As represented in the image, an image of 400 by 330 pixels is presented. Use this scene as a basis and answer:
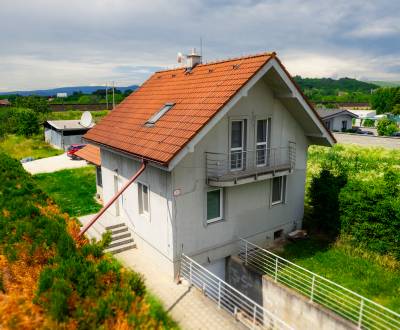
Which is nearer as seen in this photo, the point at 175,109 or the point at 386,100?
the point at 175,109

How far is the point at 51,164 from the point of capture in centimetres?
3278

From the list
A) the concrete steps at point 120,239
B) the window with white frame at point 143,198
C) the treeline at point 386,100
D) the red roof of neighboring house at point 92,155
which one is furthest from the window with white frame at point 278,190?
the treeline at point 386,100

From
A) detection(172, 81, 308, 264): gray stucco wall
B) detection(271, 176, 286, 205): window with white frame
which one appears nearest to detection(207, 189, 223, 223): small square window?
detection(172, 81, 308, 264): gray stucco wall

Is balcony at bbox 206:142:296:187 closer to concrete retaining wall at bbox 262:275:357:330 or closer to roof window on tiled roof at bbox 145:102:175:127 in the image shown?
roof window on tiled roof at bbox 145:102:175:127

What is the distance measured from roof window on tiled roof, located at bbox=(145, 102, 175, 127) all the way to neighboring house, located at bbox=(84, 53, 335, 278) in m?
0.07

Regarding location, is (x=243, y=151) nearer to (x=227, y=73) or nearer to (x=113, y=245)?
(x=227, y=73)

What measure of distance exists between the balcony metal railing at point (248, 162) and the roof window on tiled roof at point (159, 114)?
2.61m

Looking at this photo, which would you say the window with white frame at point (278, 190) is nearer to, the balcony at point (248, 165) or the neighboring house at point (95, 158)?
the balcony at point (248, 165)

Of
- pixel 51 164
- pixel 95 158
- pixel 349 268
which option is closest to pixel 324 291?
pixel 349 268

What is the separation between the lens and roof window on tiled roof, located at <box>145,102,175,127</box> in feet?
40.1

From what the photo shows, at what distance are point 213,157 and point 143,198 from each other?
3.39m

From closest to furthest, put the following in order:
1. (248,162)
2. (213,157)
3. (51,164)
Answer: (213,157) < (248,162) < (51,164)

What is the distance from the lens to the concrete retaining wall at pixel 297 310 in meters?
8.90

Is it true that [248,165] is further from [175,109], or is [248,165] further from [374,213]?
[374,213]
